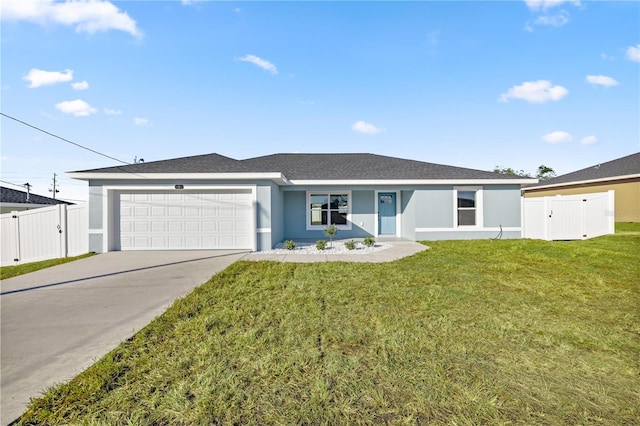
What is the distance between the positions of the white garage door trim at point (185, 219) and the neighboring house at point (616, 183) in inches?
976

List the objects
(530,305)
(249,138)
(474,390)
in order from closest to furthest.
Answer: (474,390) < (530,305) < (249,138)

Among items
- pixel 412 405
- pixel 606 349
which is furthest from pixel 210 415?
pixel 606 349

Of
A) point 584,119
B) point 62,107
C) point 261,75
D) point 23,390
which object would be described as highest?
point 261,75

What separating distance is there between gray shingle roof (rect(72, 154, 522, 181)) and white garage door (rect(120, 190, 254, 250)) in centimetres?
101

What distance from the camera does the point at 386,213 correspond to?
13984mm

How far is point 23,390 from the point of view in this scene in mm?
2578

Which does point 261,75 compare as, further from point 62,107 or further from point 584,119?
point 584,119

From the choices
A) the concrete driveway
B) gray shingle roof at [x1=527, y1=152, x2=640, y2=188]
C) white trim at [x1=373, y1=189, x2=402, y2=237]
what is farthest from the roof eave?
gray shingle roof at [x1=527, y1=152, x2=640, y2=188]

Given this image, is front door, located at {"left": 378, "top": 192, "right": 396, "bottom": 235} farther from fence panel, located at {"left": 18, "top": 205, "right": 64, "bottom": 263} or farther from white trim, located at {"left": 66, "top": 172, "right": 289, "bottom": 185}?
fence panel, located at {"left": 18, "top": 205, "right": 64, "bottom": 263}

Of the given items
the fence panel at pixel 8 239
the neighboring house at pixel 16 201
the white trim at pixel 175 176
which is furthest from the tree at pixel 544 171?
the neighboring house at pixel 16 201

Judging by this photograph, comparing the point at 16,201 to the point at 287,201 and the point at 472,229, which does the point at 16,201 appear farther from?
the point at 472,229

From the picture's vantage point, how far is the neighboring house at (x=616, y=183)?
18422 mm

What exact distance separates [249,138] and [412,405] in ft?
54.3

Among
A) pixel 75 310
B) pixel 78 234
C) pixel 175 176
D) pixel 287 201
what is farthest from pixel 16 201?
pixel 75 310
